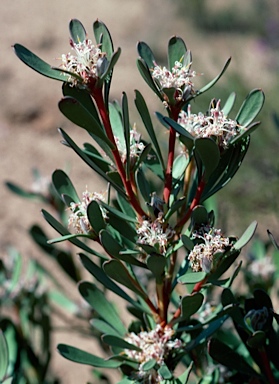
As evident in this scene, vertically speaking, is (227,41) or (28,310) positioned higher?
(227,41)

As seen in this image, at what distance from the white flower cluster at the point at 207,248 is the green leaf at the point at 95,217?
11 centimetres

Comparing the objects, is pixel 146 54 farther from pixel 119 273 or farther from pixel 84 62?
pixel 119 273

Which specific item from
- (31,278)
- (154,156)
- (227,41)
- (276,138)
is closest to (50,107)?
(276,138)

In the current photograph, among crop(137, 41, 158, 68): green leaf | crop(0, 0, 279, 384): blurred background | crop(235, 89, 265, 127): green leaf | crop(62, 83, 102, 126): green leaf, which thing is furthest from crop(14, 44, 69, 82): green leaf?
crop(0, 0, 279, 384): blurred background

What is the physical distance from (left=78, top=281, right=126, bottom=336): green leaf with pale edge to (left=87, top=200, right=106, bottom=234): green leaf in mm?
151

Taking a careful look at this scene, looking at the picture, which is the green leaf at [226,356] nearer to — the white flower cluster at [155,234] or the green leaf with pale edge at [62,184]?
the white flower cluster at [155,234]

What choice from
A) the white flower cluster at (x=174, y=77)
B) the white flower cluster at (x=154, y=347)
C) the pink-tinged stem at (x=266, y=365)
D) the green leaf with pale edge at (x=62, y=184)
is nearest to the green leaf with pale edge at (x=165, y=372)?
the white flower cluster at (x=154, y=347)

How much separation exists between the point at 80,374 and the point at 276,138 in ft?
5.96

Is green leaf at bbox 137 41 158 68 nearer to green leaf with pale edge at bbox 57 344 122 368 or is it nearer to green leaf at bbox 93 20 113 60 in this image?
green leaf at bbox 93 20 113 60

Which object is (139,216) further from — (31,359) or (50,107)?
(50,107)

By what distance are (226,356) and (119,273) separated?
190mm

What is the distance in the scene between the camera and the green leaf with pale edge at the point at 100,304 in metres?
0.88

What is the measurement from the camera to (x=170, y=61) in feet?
2.65

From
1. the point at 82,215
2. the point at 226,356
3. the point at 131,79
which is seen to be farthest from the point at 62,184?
the point at 131,79
